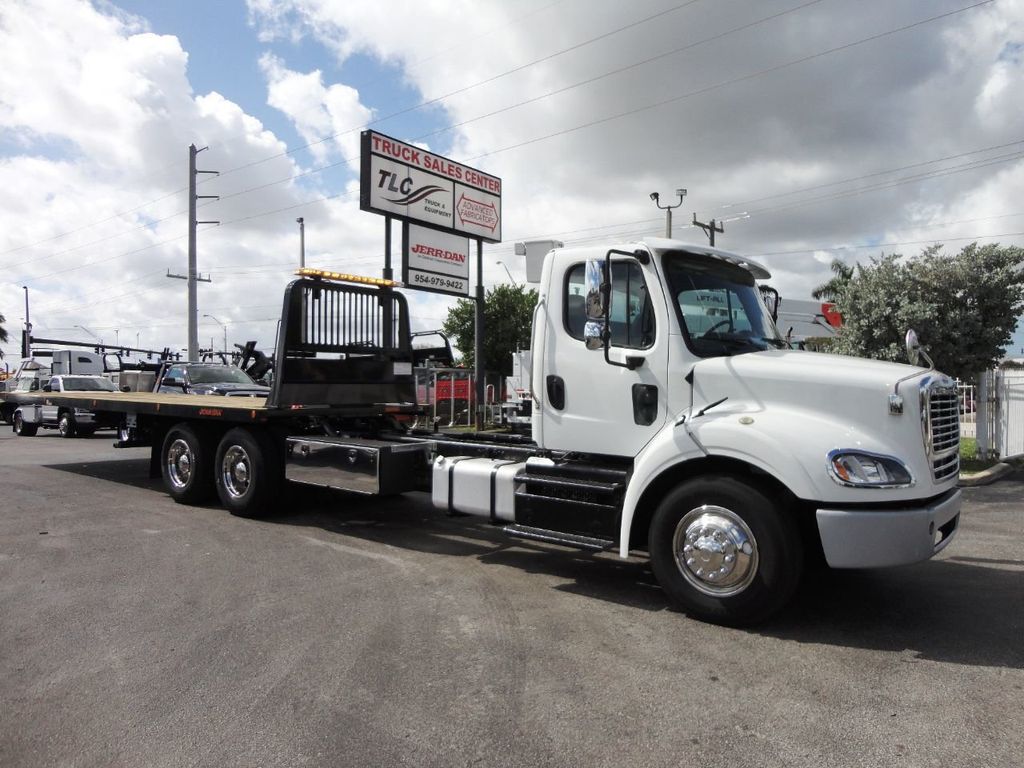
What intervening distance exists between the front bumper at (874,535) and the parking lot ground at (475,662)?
541mm

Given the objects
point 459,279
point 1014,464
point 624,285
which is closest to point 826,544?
point 624,285

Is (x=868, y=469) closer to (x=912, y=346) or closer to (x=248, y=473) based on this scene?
(x=912, y=346)

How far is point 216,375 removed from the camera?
1645cm

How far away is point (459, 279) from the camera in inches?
679

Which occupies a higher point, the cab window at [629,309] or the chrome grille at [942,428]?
the cab window at [629,309]

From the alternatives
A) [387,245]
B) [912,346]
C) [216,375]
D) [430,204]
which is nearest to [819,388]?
[912,346]

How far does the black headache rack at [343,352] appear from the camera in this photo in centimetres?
795

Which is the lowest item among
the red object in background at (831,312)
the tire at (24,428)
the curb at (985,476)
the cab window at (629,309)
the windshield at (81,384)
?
the curb at (985,476)

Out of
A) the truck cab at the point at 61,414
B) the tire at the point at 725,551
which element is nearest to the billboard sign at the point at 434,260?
the truck cab at the point at 61,414

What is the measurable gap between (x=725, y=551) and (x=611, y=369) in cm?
148

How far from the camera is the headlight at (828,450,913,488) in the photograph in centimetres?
406

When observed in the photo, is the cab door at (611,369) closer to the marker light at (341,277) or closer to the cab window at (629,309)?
the cab window at (629,309)

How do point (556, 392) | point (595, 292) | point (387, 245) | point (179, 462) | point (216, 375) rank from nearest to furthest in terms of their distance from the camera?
point (595, 292) < point (556, 392) < point (179, 462) < point (387, 245) < point (216, 375)

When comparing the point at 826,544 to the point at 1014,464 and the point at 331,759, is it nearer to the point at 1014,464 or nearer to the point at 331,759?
the point at 331,759
